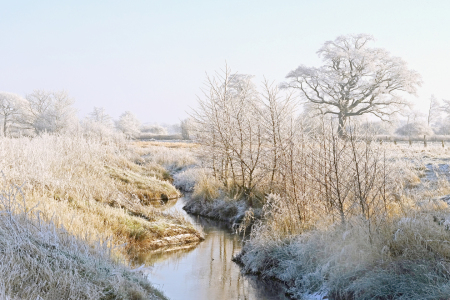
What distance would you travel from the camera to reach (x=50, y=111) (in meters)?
37.1

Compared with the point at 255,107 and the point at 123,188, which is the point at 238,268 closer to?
the point at 255,107

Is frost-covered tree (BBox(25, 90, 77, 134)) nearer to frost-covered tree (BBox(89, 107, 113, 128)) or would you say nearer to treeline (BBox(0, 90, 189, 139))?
treeline (BBox(0, 90, 189, 139))

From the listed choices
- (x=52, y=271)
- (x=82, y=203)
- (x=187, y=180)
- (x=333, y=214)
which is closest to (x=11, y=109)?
(x=187, y=180)

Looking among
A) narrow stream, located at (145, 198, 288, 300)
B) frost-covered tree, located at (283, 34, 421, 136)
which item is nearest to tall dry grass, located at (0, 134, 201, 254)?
narrow stream, located at (145, 198, 288, 300)

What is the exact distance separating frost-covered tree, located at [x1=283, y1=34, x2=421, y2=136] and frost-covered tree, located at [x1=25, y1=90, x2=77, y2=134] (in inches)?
916

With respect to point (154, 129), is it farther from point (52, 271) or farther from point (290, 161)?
point (52, 271)

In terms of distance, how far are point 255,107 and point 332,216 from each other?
409 cm

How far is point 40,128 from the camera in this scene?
37.1 metres

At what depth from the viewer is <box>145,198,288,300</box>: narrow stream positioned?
5766 millimetres

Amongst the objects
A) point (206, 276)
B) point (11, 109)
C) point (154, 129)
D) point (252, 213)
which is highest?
point (11, 109)

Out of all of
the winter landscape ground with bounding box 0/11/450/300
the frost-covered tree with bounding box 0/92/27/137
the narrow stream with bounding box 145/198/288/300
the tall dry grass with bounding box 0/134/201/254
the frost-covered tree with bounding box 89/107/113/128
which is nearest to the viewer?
the winter landscape ground with bounding box 0/11/450/300

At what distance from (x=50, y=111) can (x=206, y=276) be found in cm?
3536

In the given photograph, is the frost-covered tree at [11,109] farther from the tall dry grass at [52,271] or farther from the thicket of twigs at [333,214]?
the tall dry grass at [52,271]

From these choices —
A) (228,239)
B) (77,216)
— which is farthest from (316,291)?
(77,216)
